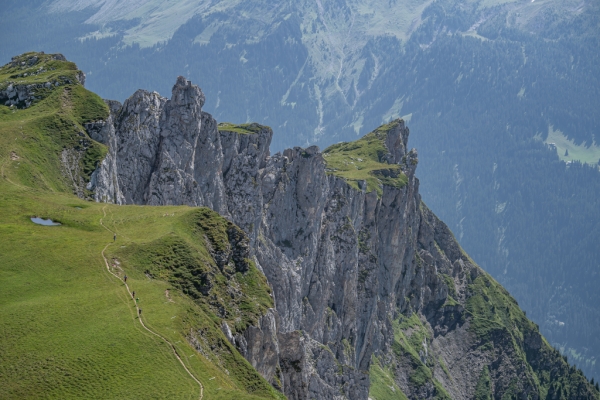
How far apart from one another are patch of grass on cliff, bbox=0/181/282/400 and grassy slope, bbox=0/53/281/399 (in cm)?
11

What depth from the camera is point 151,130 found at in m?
158

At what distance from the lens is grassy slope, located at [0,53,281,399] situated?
233ft

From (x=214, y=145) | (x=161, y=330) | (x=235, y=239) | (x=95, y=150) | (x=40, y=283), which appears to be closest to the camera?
(x=161, y=330)

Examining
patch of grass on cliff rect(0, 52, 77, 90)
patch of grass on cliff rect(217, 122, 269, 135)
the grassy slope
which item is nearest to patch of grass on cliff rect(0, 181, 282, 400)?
the grassy slope

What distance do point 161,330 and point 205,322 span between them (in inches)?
449

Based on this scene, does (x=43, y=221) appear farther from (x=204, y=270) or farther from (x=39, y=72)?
(x=39, y=72)

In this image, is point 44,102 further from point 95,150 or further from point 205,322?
point 205,322

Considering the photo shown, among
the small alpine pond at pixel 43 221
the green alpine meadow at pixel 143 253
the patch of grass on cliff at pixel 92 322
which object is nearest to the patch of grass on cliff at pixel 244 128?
the green alpine meadow at pixel 143 253

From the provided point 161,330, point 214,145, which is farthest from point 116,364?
point 214,145

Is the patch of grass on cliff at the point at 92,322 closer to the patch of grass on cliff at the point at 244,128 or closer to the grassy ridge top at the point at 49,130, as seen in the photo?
the grassy ridge top at the point at 49,130

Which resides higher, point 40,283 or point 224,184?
point 224,184

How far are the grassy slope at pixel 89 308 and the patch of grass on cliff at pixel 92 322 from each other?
0.11 meters

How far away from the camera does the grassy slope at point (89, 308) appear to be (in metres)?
71.0

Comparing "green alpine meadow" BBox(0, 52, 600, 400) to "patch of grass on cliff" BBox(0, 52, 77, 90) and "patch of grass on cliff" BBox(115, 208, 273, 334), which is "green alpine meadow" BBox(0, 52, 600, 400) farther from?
"patch of grass on cliff" BBox(0, 52, 77, 90)
